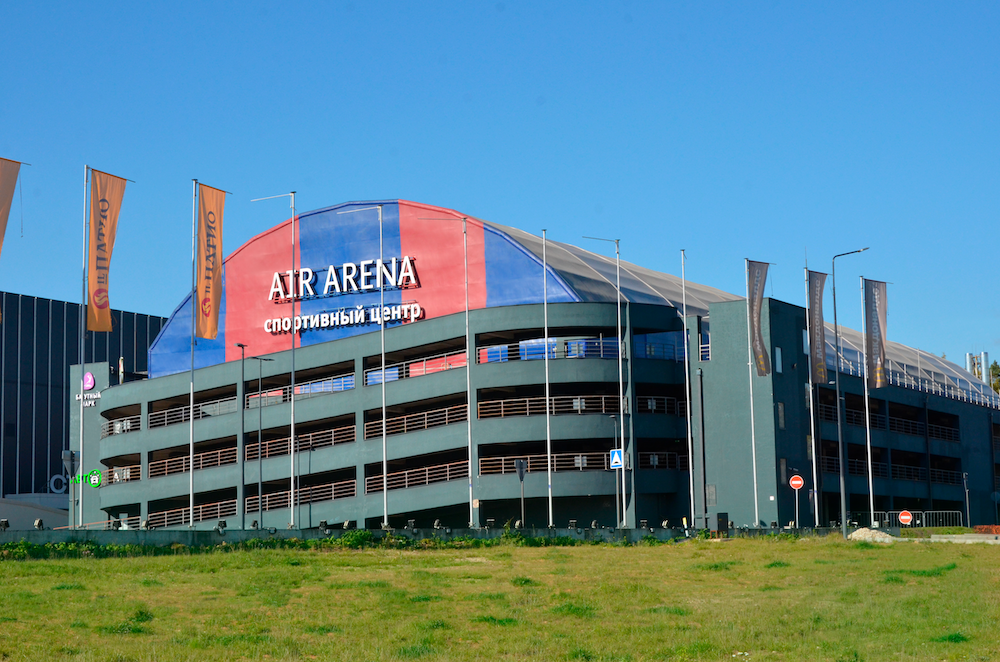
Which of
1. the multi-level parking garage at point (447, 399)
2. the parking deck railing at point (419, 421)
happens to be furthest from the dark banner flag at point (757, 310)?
the parking deck railing at point (419, 421)

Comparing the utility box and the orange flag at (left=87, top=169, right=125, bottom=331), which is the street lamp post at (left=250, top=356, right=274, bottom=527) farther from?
the utility box

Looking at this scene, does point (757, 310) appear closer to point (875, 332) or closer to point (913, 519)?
point (875, 332)

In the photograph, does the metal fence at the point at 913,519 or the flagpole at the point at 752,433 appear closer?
the flagpole at the point at 752,433

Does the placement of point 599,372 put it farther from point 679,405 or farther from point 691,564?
point 691,564

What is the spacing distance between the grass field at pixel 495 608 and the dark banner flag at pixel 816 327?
26780 mm

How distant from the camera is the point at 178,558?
39.8 meters

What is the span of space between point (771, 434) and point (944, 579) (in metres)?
34.3

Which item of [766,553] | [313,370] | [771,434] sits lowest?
[766,553]

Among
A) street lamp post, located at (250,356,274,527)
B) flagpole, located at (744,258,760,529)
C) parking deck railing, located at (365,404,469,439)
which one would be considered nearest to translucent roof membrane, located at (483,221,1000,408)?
flagpole, located at (744,258,760,529)

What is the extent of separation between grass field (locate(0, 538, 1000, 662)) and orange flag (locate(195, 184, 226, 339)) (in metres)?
19.6

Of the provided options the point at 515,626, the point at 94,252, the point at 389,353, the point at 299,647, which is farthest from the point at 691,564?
the point at 389,353

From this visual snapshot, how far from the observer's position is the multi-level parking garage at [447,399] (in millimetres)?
69750

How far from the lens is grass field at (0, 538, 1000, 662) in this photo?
71.8ft

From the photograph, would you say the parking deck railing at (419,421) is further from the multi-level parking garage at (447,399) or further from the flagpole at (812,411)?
the flagpole at (812,411)
